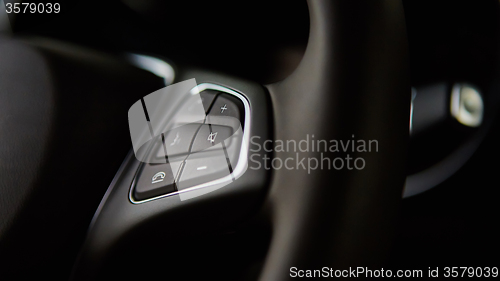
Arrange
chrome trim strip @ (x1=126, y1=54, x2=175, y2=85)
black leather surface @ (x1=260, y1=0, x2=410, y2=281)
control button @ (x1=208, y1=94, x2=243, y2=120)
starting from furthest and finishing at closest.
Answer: chrome trim strip @ (x1=126, y1=54, x2=175, y2=85) < control button @ (x1=208, y1=94, x2=243, y2=120) < black leather surface @ (x1=260, y1=0, x2=410, y2=281)

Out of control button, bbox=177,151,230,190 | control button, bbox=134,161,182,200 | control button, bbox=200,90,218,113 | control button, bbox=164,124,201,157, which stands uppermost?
control button, bbox=200,90,218,113

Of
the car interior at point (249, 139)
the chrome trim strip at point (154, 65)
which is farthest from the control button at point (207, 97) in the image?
the chrome trim strip at point (154, 65)

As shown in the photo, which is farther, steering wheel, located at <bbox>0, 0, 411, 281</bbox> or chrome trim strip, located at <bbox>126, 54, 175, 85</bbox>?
chrome trim strip, located at <bbox>126, 54, 175, 85</bbox>

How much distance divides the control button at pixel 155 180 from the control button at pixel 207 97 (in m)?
0.08

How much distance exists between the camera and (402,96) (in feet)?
1.26

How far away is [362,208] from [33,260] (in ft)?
1.40

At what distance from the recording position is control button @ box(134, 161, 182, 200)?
1.58 feet

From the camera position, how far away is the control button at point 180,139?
50cm

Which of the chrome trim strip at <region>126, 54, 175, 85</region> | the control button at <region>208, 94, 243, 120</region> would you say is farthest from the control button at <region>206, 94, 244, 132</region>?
the chrome trim strip at <region>126, 54, 175, 85</region>

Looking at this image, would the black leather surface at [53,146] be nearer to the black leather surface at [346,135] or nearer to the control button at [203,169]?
the control button at [203,169]

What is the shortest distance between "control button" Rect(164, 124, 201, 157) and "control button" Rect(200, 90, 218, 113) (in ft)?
0.10

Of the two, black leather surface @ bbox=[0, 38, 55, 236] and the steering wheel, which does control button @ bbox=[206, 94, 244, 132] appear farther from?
black leather surface @ bbox=[0, 38, 55, 236]

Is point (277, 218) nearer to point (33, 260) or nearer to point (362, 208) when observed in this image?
point (362, 208)

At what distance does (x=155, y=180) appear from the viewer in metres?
0.51
